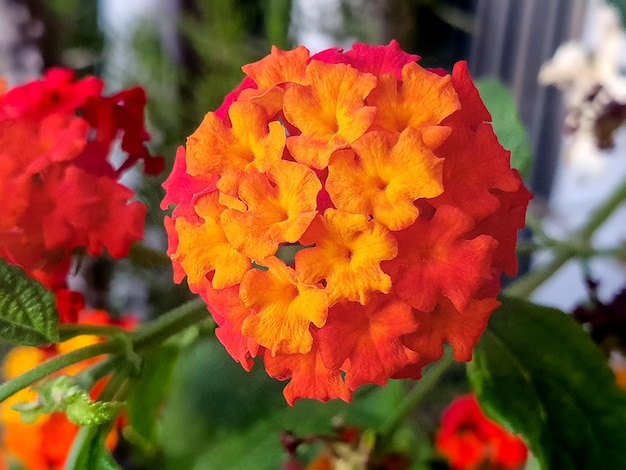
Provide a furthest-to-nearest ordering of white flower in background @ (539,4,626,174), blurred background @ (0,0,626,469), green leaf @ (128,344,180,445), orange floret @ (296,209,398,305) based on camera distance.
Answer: blurred background @ (0,0,626,469) → white flower in background @ (539,4,626,174) → green leaf @ (128,344,180,445) → orange floret @ (296,209,398,305)

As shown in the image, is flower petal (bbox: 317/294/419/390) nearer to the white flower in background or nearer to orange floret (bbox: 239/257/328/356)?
orange floret (bbox: 239/257/328/356)

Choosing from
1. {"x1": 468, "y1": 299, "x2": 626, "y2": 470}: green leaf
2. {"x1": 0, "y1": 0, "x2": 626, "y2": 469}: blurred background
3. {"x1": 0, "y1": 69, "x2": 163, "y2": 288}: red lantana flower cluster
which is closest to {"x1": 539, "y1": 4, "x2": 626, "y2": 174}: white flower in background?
{"x1": 0, "y1": 0, "x2": 626, "y2": 469}: blurred background

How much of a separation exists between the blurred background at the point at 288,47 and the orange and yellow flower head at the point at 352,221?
35 cm

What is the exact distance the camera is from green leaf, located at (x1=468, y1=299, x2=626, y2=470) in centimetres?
27

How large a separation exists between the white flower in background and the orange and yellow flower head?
0.24 metres

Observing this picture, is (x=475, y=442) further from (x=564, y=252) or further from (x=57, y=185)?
(x=57, y=185)

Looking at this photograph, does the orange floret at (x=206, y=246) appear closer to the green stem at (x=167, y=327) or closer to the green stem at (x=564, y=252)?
the green stem at (x=167, y=327)

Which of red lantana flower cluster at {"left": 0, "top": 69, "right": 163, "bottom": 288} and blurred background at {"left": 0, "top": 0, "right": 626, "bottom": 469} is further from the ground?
red lantana flower cluster at {"left": 0, "top": 69, "right": 163, "bottom": 288}

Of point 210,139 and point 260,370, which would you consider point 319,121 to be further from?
point 260,370

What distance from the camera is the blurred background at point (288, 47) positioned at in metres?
0.66

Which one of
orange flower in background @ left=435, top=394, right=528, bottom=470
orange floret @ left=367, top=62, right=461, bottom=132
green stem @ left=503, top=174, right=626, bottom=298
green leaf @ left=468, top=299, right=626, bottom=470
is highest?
orange floret @ left=367, top=62, right=461, bottom=132

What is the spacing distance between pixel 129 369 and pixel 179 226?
0.08 meters

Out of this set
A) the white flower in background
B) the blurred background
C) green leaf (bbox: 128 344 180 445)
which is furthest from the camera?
the blurred background

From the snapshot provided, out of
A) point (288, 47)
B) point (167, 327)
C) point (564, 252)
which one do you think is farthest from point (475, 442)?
point (288, 47)
